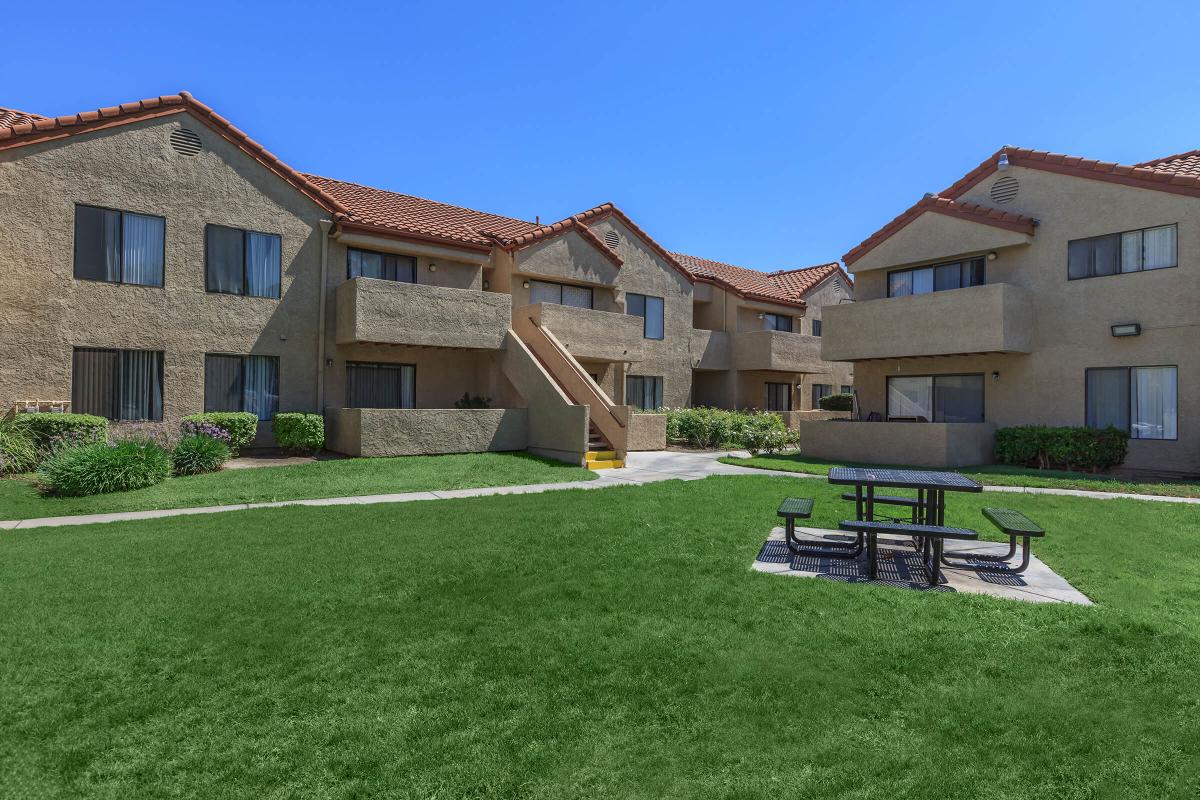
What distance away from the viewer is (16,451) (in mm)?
14141

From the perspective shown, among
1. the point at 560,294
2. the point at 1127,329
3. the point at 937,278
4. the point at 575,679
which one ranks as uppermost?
the point at 937,278

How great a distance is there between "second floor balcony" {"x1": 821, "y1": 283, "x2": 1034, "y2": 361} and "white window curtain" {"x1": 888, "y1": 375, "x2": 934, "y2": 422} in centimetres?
150

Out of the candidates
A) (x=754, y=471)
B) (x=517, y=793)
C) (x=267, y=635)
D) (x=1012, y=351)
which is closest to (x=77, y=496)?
(x=267, y=635)

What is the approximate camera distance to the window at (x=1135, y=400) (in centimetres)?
1806

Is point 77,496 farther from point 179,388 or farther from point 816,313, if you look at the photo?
point 816,313

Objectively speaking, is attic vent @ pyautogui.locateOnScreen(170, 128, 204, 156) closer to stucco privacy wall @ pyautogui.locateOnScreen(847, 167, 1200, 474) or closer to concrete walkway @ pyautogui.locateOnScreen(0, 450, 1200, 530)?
concrete walkway @ pyautogui.locateOnScreen(0, 450, 1200, 530)

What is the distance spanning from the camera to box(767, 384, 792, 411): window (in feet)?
111

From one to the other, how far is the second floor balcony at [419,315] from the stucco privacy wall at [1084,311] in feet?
42.3

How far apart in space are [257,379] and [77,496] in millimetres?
6995

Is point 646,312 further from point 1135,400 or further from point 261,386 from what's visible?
point 1135,400

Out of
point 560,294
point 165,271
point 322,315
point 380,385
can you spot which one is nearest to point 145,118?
point 165,271

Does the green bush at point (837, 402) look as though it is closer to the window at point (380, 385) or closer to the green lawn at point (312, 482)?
the green lawn at point (312, 482)

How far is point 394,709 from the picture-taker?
4.05 metres

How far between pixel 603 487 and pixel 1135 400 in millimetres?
15062
